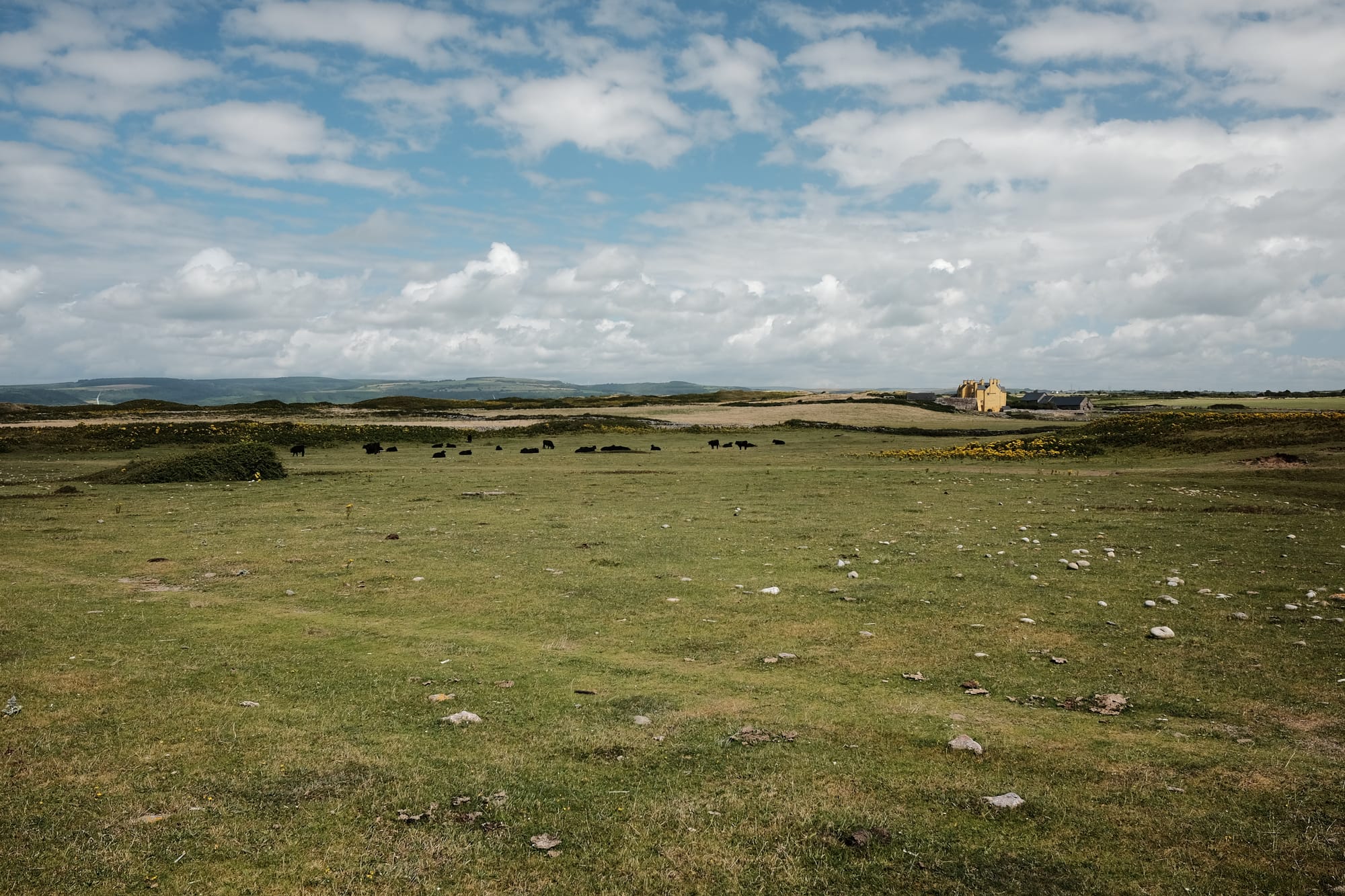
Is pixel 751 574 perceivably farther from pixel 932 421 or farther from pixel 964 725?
pixel 932 421

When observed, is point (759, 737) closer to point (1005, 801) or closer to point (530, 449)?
point (1005, 801)

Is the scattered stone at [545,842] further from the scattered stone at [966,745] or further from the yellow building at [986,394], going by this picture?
the yellow building at [986,394]

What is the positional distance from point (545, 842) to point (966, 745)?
4160mm

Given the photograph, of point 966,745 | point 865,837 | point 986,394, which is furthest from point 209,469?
point 986,394

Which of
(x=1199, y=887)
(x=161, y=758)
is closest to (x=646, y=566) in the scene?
(x=161, y=758)

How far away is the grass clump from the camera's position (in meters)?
32.6

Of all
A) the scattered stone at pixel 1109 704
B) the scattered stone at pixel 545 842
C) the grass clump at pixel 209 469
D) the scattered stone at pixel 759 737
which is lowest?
the scattered stone at pixel 545 842

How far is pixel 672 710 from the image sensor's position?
8297 mm

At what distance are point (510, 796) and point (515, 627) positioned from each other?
17.9 feet

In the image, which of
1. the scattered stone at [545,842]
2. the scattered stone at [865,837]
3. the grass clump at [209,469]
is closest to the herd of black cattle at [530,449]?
the grass clump at [209,469]

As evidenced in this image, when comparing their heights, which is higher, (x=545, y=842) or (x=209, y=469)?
(x=209, y=469)

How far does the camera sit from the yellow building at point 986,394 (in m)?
127

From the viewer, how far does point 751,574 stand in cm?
1516

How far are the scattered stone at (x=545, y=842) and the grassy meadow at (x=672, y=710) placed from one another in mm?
86
